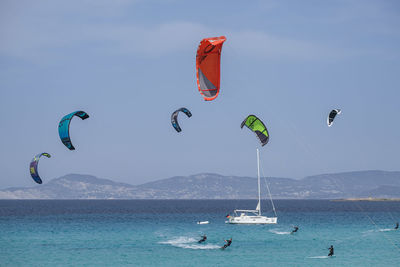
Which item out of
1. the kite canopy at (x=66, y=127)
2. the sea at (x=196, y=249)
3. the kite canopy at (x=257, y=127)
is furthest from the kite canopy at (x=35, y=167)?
the kite canopy at (x=257, y=127)

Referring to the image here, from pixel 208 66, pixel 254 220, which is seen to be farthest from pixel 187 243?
pixel 208 66

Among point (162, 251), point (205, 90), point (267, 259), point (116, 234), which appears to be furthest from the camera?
point (116, 234)

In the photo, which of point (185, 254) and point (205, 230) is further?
point (205, 230)

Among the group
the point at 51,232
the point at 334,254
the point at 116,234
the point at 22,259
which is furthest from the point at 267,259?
the point at 51,232

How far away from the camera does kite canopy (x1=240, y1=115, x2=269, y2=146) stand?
132ft

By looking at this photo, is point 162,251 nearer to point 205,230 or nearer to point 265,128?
point 265,128

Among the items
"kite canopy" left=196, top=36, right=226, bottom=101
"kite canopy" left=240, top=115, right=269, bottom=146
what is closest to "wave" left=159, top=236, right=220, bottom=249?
"kite canopy" left=240, top=115, right=269, bottom=146

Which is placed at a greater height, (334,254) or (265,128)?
(265,128)

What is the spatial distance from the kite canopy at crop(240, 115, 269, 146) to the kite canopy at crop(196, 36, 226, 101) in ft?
48.1

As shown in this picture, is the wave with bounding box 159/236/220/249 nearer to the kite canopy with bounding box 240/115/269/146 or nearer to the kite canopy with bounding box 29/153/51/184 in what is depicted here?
the kite canopy with bounding box 240/115/269/146

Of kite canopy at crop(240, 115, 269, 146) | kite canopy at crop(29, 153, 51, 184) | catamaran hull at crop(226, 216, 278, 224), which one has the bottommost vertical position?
catamaran hull at crop(226, 216, 278, 224)

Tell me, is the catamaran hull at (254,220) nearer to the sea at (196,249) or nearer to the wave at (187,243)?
the sea at (196,249)

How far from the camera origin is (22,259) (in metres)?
37.5

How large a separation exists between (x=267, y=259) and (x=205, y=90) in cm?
1562
